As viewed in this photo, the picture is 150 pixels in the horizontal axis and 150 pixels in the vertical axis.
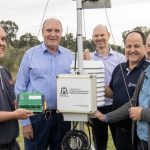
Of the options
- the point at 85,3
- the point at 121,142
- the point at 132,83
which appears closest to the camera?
the point at 85,3

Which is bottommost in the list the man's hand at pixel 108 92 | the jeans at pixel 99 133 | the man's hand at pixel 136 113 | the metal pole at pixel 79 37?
the jeans at pixel 99 133

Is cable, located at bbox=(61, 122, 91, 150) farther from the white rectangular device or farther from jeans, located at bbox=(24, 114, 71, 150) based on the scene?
jeans, located at bbox=(24, 114, 71, 150)

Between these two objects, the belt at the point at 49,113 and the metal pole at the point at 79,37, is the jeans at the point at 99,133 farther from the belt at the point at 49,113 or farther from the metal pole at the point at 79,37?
the metal pole at the point at 79,37

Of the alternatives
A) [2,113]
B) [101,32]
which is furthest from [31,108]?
[101,32]

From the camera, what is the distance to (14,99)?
12.0ft

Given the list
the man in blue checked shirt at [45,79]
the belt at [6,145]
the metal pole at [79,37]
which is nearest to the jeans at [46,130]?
the man in blue checked shirt at [45,79]

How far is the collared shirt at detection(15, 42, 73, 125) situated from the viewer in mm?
4203

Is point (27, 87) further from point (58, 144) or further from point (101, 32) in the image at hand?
point (101, 32)

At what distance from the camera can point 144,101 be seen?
347cm

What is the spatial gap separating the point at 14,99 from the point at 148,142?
1.26 meters

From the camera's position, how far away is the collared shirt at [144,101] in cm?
345

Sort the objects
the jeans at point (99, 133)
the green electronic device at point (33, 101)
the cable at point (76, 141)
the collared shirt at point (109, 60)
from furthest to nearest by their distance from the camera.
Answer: the jeans at point (99, 133) → the collared shirt at point (109, 60) → the cable at point (76, 141) → the green electronic device at point (33, 101)

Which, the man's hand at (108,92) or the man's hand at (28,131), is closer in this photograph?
the man's hand at (28,131)

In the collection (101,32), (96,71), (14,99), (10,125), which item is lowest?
(10,125)
